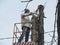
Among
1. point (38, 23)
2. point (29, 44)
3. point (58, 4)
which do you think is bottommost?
point (29, 44)

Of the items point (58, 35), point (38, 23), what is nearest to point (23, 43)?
point (38, 23)

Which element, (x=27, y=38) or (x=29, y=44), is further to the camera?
(x=27, y=38)

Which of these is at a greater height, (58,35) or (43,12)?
(43,12)

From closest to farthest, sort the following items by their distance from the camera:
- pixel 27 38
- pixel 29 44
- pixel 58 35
A: pixel 58 35 < pixel 29 44 < pixel 27 38

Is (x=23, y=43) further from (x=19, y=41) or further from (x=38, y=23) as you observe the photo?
(x=38, y=23)

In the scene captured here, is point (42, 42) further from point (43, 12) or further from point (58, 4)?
point (58, 4)

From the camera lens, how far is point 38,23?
12.8 m

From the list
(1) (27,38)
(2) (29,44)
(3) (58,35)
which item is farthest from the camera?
(1) (27,38)

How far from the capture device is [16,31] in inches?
546

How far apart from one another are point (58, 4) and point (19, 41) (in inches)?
132

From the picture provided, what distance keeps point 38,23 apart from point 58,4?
2306mm

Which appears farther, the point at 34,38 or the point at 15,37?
the point at 15,37

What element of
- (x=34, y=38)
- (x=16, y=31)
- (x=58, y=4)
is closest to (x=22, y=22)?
(x=16, y=31)

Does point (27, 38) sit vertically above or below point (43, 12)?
below
